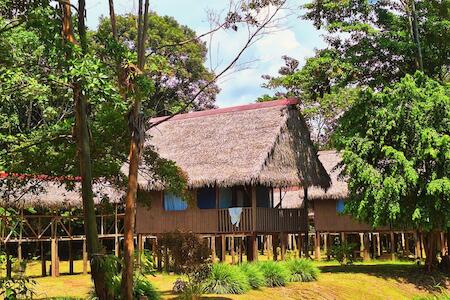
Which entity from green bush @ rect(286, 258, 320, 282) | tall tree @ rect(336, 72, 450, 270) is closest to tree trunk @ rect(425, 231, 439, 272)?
tall tree @ rect(336, 72, 450, 270)

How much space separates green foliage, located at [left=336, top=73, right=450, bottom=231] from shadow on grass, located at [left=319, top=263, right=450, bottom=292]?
4.50ft

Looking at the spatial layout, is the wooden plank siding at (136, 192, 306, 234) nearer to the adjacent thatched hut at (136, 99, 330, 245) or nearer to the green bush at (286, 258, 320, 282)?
the adjacent thatched hut at (136, 99, 330, 245)

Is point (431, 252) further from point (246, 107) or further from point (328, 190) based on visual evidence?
point (246, 107)

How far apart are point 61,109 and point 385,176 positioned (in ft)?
44.7

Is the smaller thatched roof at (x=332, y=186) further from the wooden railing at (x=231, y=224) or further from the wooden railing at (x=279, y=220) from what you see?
the wooden railing at (x=231, y=224)

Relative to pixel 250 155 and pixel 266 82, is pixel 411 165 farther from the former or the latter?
pixel 266 82

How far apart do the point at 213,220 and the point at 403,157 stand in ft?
19.8

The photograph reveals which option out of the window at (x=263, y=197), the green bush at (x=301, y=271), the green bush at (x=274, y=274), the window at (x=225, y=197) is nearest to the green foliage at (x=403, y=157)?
the green bush at (x=301, y=271)

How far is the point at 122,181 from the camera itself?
10734mm

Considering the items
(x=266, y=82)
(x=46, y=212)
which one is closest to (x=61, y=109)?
(x=46, y=212)

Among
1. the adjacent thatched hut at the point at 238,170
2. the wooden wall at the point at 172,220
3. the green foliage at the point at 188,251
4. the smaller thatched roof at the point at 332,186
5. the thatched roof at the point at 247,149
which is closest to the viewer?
the green foliage at the point at 188,251

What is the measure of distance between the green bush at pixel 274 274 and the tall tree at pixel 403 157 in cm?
270

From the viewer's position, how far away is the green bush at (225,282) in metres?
12.3

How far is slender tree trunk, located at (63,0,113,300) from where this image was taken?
27.8ft
